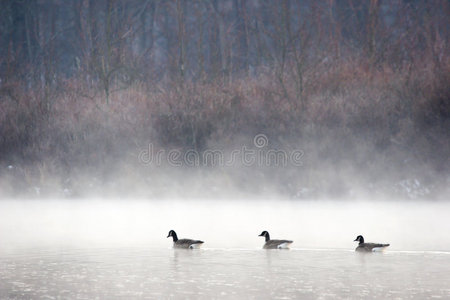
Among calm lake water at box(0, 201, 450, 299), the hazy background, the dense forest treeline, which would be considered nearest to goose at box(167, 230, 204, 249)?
calm lake water at box(0, 201, 450, 299)

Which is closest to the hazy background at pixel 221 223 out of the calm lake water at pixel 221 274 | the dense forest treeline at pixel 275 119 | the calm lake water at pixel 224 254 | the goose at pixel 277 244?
the calm lake water at pixel 224 254

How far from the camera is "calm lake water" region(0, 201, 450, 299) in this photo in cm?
1081

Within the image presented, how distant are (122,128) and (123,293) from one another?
62.5 feet

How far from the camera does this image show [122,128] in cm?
2928

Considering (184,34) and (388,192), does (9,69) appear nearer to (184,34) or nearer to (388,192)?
(184,34)

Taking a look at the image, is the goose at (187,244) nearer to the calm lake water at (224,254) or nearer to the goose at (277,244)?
the calm lake water at (224,254)

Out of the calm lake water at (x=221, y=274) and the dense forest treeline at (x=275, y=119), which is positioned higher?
the dense forest treeline at (x=275, y=119)

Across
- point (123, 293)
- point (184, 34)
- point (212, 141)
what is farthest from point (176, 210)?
point (123, 293)

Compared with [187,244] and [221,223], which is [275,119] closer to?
[221,223]

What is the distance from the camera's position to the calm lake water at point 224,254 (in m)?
10.8

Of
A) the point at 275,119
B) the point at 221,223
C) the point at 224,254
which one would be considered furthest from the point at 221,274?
the point at 275,119

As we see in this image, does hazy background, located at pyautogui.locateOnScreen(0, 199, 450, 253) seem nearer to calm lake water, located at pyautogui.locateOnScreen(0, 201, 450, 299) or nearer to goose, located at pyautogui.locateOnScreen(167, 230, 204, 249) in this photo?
calm lake water, located at pyautogui.locateOnScreen(0, 201, 450, 299)

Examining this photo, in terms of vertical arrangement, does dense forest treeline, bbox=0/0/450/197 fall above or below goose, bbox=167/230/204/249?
above

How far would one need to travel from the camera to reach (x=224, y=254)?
1443cm
